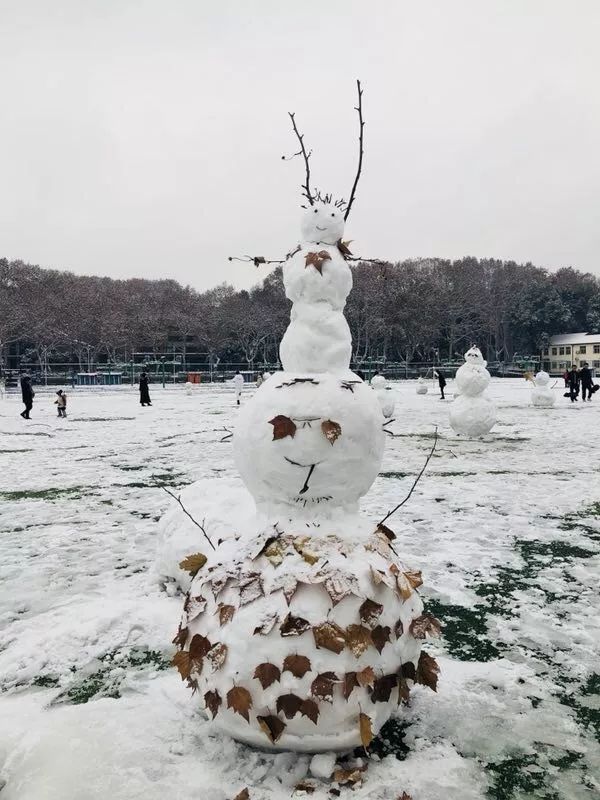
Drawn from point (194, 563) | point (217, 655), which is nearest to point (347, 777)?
point (217, 655)

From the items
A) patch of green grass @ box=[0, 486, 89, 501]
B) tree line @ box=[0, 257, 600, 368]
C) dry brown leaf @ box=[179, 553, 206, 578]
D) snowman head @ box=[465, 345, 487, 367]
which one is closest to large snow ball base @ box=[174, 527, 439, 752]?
dry brown leaf @ box=[179, 553, 206, 578]

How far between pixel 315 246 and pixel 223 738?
2670 mm

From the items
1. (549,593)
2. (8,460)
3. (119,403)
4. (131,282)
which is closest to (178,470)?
(8,460)

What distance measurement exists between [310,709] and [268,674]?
238mm

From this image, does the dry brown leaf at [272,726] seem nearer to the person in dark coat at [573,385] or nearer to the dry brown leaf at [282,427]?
the dry brown leaf at [282,427]

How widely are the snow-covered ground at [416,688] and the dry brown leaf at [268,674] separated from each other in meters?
0.50

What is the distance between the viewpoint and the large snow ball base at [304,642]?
2590mm

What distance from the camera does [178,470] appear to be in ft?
34.3

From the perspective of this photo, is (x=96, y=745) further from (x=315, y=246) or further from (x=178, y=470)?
(x=178, y=470)

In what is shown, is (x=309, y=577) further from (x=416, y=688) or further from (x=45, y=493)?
(x=45, y=493)

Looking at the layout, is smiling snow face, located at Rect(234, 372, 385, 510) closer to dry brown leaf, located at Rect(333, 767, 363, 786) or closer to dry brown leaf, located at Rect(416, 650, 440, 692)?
dry brown leaf, located at Rect(416, 650, 440, 692)

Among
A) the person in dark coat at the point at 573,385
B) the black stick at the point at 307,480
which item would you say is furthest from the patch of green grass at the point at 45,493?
the person in dark coat at the point at 573,385

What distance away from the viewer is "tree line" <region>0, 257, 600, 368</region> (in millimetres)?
52969

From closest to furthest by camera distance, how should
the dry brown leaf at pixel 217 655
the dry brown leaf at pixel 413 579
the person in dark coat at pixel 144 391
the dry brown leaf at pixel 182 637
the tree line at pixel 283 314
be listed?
the dry brown leaf at pixel 217 655 < the dry brown leaf at pixel 182 637 < the dry brown leaf at pixel 413 579 < the person in dark coat at pixel 144 391 < the tree line at pixel 283 314
